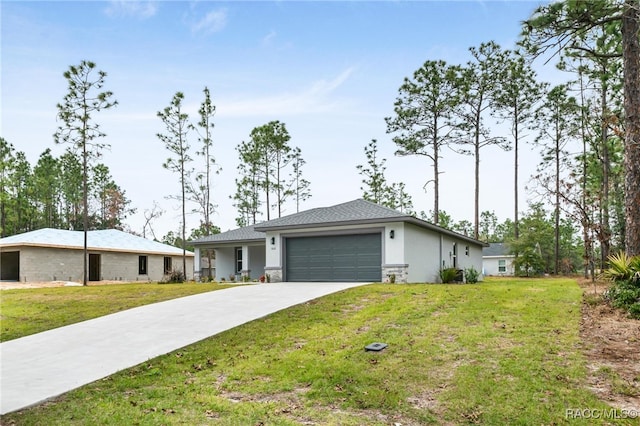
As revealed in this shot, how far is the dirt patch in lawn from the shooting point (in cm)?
500

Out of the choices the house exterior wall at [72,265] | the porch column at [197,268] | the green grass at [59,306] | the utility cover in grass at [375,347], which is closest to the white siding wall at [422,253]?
the green grass at [59,306]

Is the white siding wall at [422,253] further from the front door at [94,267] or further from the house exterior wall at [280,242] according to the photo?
the front door at [94,267]

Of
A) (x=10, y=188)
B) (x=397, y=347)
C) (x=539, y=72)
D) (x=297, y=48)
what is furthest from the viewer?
(x=10, y=188)

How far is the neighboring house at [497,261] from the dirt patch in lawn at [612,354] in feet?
111

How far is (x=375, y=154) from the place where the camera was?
131 ft

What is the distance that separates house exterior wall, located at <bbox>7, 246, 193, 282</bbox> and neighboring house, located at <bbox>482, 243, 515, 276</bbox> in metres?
29.8

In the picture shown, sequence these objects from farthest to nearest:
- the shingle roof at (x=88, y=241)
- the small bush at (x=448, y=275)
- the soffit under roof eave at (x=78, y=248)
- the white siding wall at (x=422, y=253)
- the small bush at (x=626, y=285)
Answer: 1. the shingle roof at (x=88, y=241)
2. the soffit under roof eave at (x=78, y=248)
3. the small bush at (x=448, y=275)
4. the white siding wall at (x=422, y=253)
5. the small bush at (x=626, y=285)

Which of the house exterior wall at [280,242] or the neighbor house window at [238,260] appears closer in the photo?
the house exterior wall at [280,242]

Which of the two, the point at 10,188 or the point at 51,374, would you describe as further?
the point at 10,188

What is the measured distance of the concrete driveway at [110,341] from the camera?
6.27m

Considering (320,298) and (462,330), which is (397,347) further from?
(320,298)

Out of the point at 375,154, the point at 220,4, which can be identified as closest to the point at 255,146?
the point at 375,154

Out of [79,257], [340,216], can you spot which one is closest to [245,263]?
[340,216]

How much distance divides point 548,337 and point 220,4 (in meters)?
11.0
